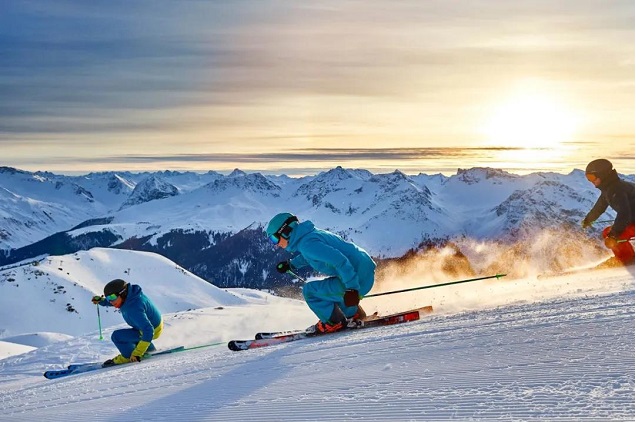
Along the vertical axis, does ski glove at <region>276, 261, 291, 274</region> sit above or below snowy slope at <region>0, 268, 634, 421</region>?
above

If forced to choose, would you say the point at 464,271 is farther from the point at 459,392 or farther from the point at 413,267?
the point at 459,392

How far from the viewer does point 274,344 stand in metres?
10.1

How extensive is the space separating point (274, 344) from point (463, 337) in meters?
3.75

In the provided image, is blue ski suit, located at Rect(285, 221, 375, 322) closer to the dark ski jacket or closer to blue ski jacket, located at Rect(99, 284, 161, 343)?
blue ski jacket, located at Rect(99, 284, 161, 343)

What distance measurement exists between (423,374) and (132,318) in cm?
656

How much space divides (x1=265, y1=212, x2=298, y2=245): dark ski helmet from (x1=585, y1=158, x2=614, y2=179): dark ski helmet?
14.9 feet

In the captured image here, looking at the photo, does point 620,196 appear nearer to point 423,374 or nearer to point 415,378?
point 423,374

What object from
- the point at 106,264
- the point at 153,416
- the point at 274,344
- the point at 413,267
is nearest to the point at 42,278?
the point at 106,264

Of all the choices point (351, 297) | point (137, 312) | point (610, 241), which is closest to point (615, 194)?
point (610, 241)

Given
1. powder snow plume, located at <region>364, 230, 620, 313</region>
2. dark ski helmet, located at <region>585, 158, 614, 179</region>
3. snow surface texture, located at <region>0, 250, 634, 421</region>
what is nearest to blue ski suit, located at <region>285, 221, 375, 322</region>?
snow surface texture, located at <region>0, 250, 634, 421</region>

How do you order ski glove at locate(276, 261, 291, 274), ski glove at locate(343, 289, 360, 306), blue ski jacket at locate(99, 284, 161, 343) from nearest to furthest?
ski glove at locate(343, 289, 360, 306) < ski glove at locate(276, 261, 291, 274) < blue ski jacket at locate(99, 284, 161, 343)

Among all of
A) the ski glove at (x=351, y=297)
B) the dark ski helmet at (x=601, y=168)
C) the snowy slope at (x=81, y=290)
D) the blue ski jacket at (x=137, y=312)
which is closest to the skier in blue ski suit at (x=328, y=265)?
the ski glove at (x=351, y=297)

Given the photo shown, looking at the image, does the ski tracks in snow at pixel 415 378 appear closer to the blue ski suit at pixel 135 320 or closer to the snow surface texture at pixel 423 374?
the snow surface texture at pixel 423 374

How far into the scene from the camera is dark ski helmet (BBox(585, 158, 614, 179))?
10167mm
